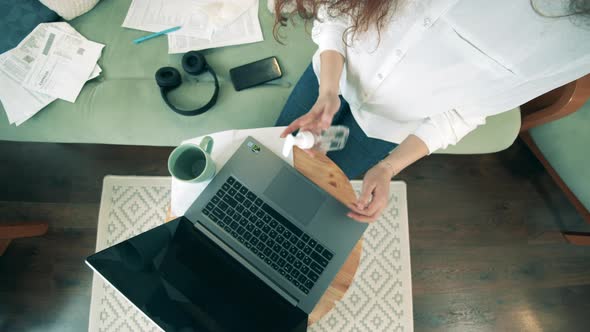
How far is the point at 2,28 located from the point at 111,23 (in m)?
0.37

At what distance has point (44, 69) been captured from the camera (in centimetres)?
118

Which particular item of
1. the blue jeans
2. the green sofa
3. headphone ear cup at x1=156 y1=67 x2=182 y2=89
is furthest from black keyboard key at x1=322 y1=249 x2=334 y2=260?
headphone ear cup at x1=156 y1=67 x2=182 y2=89

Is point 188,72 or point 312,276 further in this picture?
point 188,72

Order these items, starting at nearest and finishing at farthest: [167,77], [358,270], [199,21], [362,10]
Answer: [362,10], [167,77], [199,21], [358,270]

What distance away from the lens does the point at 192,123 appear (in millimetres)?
1195

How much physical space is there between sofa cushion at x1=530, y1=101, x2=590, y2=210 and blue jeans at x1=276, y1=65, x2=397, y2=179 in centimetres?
66

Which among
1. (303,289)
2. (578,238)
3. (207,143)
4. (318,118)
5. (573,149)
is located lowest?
(578,238)

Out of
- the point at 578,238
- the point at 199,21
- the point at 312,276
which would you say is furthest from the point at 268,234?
the point at 578,238

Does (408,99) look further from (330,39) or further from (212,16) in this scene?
(212,16)

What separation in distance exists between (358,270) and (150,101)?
3.53 ft

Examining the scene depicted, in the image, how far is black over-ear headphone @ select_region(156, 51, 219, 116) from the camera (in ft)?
3.77

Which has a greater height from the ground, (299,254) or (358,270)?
(299,254)

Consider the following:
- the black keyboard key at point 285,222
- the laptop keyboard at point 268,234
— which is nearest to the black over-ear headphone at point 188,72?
the laptop keyboard at point 268,234

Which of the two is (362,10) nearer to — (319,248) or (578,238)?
(319,248)
